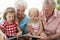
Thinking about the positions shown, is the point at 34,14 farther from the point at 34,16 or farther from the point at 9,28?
the point at 9,28

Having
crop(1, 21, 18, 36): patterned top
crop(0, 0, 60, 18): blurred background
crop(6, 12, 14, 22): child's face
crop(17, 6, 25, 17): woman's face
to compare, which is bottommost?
crop(1, 21, 18, 36): patterned top

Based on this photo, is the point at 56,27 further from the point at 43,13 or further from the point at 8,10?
the point at 8,10

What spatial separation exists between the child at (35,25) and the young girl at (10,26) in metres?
0.09

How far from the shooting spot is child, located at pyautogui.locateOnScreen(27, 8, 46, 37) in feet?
5.67

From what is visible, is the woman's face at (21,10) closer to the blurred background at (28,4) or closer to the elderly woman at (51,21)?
the blurred background at (28,4)

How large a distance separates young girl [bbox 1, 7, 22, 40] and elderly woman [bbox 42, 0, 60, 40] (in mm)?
230

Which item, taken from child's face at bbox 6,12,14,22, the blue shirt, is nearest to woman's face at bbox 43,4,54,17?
the blue shirt

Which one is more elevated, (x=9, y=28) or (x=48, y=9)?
(x=48, y=9)

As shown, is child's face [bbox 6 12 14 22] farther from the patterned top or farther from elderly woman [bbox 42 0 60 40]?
elderly woman [bbox 42 0 60 40]

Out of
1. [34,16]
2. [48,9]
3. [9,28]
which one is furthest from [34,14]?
[9,28]

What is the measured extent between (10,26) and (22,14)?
14cm

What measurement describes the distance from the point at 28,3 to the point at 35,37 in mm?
280

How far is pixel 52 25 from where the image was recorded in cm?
173

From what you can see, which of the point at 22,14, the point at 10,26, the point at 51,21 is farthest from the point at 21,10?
the point at 51,21
